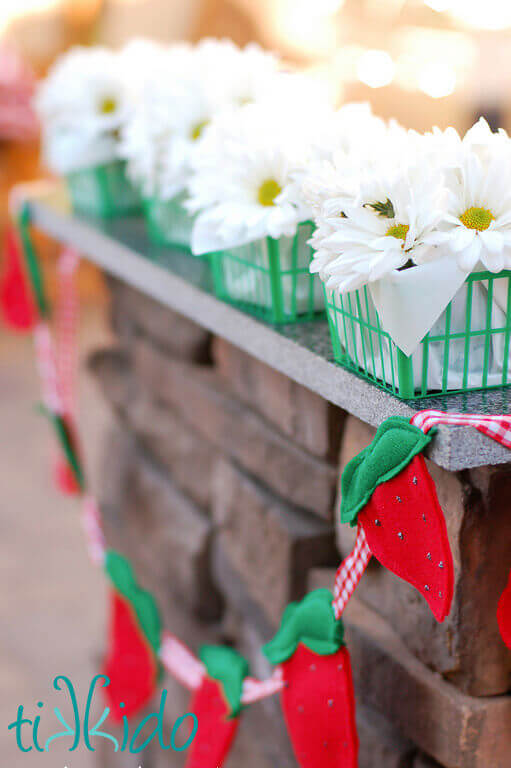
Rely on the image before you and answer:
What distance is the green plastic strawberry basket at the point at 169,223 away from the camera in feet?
4.00

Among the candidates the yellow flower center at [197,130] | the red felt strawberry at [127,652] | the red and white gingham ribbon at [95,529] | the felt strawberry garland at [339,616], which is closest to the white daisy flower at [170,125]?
the yellow flower center at [197,130]

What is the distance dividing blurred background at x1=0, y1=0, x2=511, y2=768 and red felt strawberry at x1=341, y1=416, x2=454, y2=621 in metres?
1.40

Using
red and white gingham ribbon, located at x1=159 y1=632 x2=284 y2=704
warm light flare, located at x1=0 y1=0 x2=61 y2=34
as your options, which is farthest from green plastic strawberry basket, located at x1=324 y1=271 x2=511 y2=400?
warm light flare, located at x1=0 y1=0 x2=61 y2=34

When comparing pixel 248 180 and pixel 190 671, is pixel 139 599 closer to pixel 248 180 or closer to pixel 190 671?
pixel 190 671

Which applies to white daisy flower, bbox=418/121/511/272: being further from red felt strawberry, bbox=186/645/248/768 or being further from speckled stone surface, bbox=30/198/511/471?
red felt strawberry, bbox=186/645/248/768

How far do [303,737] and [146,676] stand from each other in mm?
642

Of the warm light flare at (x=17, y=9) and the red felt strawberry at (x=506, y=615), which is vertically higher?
the warm light flare at (x=17, y=9)

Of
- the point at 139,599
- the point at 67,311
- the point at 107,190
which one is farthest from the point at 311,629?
the point at 67,311

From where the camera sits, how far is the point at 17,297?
194 cm

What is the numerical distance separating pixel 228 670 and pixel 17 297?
118cm

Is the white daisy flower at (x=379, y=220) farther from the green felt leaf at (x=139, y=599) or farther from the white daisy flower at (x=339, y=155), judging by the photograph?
the green felt leaf at (x=139, y=599)

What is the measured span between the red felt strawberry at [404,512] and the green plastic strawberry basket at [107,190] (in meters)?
0.94

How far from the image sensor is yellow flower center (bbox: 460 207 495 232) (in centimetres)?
66

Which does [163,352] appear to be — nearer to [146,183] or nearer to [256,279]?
[146,183]
